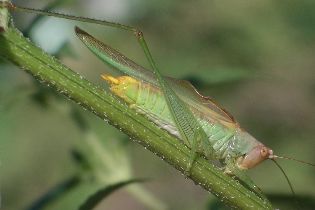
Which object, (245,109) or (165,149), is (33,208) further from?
(245,109)

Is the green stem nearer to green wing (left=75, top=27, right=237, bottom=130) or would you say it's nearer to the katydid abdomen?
the katydid abdomen

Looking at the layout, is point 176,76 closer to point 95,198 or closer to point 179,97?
point 179,97

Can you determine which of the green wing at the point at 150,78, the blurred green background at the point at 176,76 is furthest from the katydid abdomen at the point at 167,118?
the blurred green background at the point at 176,76

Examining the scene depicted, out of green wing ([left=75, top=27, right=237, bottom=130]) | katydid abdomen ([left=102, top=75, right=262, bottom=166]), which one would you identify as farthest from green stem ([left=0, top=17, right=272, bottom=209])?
green wing ([left=75, top=27, right=237, bottom=130])

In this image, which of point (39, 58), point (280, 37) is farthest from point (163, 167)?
point (39, 58)

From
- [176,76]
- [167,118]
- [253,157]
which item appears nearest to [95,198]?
[167,118]

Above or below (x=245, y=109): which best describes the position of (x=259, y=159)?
below
